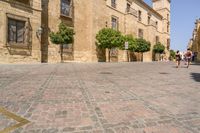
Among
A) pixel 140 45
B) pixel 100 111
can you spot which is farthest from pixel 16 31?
pixel 140 45

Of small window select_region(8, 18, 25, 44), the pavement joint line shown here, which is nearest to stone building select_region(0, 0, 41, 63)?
small window select_region(8, 18, 25, 44)

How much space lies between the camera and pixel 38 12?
707 inches

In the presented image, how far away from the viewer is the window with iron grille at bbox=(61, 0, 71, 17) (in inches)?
862

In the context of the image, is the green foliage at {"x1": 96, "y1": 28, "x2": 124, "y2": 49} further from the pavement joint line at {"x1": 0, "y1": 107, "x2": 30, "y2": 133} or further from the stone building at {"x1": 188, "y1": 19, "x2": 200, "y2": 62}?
the stone building at {"x1": 188, "y1": 19, "x2": 200, "y2": 62}

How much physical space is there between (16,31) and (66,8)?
7402 mm

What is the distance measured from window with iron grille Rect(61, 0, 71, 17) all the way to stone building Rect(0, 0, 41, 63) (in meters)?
4.20

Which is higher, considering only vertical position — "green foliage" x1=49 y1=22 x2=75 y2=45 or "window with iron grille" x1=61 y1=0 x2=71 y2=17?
"window with iron grille" x1=61 y1=0 x2=71 y2=17

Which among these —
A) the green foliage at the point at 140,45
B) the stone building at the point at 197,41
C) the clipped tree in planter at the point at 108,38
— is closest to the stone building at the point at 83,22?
the clipped tree in planter at the point at 108,38

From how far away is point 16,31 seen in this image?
1667cm

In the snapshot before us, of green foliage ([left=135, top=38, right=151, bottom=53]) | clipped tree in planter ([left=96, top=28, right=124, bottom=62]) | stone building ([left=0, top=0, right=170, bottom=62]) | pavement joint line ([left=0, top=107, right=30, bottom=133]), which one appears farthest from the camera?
green foliage ([left=135, top=38, right=151, bottom=53])

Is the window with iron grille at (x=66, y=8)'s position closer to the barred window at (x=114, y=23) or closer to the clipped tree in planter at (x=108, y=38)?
the clipped tree in planter at (x=108, y=38)

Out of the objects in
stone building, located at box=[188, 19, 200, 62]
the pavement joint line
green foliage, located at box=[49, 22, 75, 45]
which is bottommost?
the pavement joint line

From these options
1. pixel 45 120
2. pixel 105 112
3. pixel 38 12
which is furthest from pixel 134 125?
pixel 38 12

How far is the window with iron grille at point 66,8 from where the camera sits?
2189 cm
